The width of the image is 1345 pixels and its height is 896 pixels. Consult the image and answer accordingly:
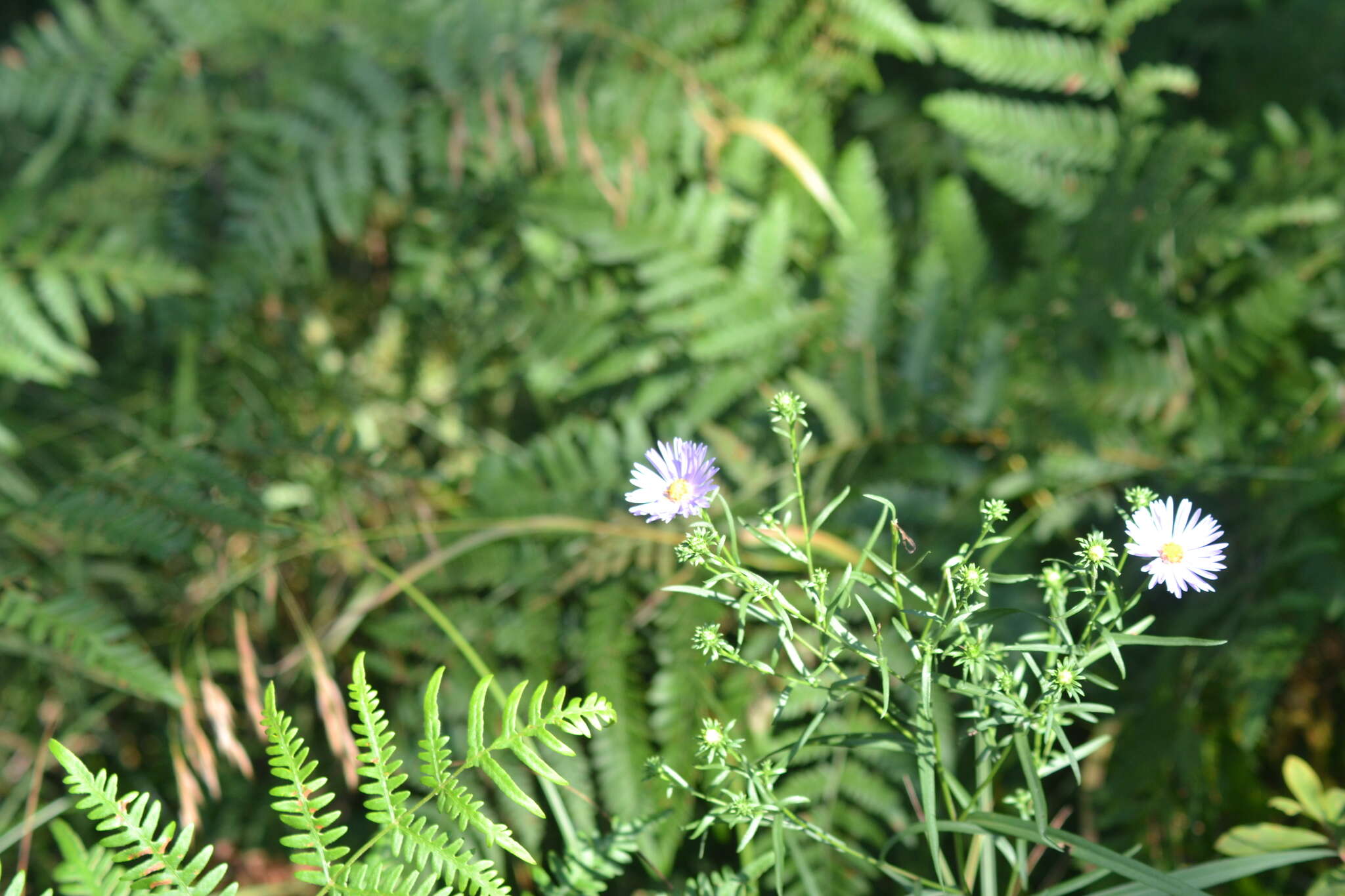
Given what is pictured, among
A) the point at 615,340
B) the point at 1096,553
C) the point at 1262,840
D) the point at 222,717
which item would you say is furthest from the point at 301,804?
the point at 615,340

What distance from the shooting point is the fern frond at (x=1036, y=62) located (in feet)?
5.91

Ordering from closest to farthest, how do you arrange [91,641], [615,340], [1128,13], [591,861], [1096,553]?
[1096,553]
[591,861]
[91,641]
[1128,13]
[615,340]

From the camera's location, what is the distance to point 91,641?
134 cm

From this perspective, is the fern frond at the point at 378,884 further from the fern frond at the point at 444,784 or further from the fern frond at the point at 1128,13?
the fern frond at the point at 1128,13

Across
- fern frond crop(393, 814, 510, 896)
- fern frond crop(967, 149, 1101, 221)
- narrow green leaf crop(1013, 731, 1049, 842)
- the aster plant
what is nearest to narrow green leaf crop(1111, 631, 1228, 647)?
the aster plant

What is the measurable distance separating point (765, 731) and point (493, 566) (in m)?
0.51

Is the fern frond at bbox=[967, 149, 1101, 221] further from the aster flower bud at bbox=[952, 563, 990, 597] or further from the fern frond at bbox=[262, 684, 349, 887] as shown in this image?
the fern frond at bbox=[262, 684, 349, 887]

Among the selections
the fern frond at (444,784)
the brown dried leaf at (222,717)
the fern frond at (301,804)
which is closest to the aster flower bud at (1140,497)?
the fern frond at (444,784)

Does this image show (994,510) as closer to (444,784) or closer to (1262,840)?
(444,784)

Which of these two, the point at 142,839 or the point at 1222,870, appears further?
the point at 1222,870

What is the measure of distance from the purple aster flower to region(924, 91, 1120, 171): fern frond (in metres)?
1.31

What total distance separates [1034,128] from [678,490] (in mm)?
1431

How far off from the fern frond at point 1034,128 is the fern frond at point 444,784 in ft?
4.90

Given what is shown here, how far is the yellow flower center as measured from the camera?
740 mm
